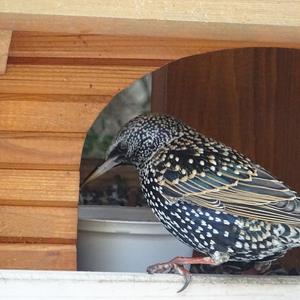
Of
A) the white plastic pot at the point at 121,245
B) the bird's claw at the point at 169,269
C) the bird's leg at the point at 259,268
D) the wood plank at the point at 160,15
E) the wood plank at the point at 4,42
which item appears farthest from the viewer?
the bird's leg at the point at 259,268

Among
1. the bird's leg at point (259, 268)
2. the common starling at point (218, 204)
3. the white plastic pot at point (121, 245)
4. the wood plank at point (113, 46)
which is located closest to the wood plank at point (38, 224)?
the white plastic pot at point (121, 245)

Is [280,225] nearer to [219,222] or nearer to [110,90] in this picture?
[219,222]

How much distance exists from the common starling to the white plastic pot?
0.36ft

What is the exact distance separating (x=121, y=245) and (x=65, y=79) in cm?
44

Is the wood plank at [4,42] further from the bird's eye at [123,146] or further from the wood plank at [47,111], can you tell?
the bird's eye at [123,146]

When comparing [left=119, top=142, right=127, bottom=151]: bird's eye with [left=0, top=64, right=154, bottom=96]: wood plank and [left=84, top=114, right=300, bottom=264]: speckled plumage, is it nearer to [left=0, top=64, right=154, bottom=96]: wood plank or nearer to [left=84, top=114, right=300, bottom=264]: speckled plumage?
[left=84, top=114, right=300, bottom=264]: speckled plumage

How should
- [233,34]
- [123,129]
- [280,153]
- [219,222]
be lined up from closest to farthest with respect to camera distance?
[233,34]
[219,222]
[123,129]
[280,153]

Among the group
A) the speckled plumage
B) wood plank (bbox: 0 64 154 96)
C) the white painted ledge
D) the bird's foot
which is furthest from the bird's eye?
the white painted ledge

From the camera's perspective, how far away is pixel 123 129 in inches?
121

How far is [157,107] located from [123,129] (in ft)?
2.45

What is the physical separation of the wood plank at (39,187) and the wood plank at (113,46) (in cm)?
28

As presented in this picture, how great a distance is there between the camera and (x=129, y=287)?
2645 mm

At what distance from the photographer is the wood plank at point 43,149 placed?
286 centimetres

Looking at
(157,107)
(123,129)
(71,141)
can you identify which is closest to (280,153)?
(157,107)
